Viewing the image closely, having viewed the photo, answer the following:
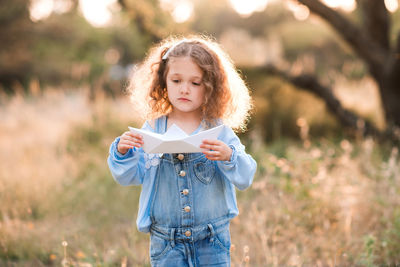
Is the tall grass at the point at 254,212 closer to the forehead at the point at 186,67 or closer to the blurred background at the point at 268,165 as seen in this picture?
the blurred background at the point at 268,165

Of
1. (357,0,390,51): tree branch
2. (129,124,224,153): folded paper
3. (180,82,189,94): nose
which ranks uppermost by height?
(357,0,390,51): tree branch

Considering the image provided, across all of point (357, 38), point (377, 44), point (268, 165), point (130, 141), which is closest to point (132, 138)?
point (130, 141)

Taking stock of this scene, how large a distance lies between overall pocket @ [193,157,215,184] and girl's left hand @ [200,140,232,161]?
205mm

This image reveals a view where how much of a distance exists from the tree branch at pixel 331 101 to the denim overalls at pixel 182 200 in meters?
4.01

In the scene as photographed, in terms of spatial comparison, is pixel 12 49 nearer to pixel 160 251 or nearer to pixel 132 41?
pixel 132 41

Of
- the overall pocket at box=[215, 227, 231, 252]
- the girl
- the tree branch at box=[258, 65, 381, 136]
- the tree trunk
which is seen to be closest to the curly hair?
the girl

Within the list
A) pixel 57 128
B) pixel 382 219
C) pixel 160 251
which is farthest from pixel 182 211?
pixel 57 128

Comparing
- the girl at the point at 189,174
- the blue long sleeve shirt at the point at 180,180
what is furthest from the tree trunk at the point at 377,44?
the blue long sleeve shirt at the point at 180,180

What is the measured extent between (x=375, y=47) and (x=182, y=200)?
4.57m

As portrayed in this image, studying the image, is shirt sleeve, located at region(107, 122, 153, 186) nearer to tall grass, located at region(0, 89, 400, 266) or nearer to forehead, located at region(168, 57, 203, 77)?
forehead, located at region(168, 57, 203, 77)

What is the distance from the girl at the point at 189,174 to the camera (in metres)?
1.92

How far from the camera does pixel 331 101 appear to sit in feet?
19.9

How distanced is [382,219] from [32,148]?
17.6 ft

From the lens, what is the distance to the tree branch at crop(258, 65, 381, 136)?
573cm
